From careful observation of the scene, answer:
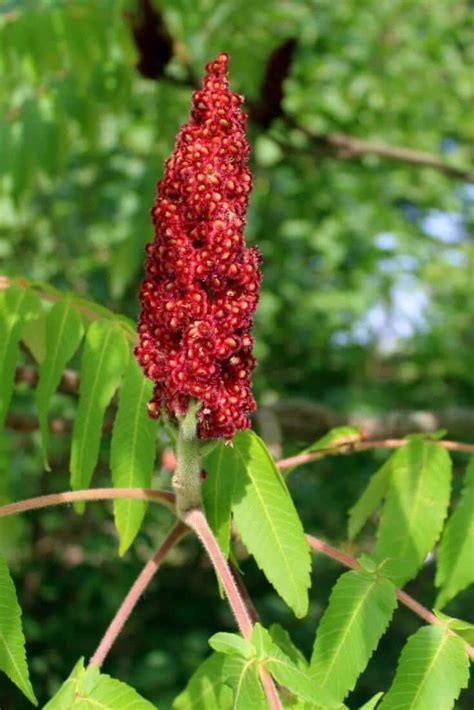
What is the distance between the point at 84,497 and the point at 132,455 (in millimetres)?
219

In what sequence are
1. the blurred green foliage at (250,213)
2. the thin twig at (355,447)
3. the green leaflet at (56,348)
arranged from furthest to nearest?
the blurred green foliage at (250,213), the thin twig at (355,447), the green leaflet at (56,348)

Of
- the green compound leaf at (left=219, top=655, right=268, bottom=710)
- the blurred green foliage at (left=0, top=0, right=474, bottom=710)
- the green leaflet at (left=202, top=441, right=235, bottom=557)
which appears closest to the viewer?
the green compound leaf at (left=219, top=655, right=268, bottom=710)

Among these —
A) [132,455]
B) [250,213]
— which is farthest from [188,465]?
[250,213]

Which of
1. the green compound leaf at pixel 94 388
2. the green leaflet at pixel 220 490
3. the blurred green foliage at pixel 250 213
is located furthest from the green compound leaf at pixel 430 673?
the blurred green foliage at pixel 250 213

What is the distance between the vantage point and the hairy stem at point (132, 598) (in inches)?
75.3

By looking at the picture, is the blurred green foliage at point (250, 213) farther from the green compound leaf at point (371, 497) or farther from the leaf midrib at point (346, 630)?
the leaf midrib at point (346, 630)

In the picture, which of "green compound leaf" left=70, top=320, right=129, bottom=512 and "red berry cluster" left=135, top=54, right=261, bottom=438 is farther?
"green compound leaf" left=70, top=320, right=129, bottom=512

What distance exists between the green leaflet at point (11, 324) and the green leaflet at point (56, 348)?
0.19ft

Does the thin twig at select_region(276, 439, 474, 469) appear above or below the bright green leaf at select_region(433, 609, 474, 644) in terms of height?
above

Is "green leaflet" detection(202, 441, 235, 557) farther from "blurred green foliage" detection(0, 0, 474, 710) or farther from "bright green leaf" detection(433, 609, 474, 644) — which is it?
"blurred green foliage" detection(0, 0, 474, 710)

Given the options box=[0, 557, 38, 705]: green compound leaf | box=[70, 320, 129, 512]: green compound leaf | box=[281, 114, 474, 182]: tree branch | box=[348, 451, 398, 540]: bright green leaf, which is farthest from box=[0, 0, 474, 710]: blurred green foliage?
box=[0, 557, 38, 705]: green compound leaf

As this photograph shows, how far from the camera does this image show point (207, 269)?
6.41 ft

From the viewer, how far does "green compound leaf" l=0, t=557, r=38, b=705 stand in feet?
6.07

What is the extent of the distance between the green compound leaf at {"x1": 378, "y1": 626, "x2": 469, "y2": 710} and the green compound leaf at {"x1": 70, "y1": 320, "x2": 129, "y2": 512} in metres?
0.84
